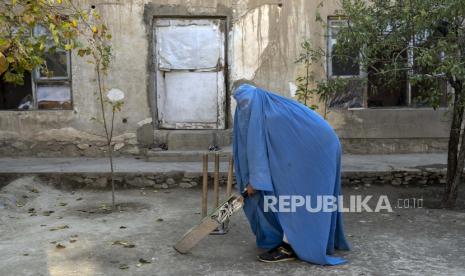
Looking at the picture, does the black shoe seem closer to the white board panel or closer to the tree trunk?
the tree trunk

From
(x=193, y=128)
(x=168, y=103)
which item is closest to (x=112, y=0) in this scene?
(x=168, y=103)

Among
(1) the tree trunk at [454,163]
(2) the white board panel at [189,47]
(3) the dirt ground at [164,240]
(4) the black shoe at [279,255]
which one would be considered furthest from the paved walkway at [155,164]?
(4) the black shoe at [279,255]

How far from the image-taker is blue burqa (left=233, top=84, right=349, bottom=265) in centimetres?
394

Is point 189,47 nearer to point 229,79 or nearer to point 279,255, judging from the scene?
point 229,79

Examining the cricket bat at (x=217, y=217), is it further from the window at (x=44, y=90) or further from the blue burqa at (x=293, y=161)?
→ the window at (x=44, y=90)

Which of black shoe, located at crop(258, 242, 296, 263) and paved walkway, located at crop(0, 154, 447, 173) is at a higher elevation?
paved walkway, located at crop(0, 154, 447, 173)

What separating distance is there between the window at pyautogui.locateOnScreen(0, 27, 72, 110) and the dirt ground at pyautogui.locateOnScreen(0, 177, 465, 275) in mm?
2242

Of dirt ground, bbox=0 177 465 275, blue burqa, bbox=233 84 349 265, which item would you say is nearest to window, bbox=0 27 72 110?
dirt ground, bbox=0 177 465 275

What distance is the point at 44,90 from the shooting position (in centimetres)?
838

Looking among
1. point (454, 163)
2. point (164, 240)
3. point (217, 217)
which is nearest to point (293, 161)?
point (217, 217)

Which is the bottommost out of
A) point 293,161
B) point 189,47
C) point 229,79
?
point 293,161

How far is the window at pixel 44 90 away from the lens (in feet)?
27.3

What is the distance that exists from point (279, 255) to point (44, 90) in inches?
233

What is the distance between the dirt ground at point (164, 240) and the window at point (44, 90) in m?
2.24
